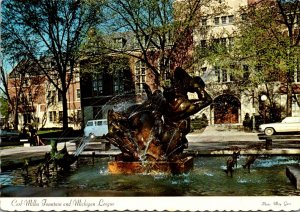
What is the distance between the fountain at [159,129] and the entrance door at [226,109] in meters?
2.56

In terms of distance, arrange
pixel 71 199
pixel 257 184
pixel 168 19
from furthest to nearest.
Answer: pixel 168 19
pixel 257 184
pixel 71 199

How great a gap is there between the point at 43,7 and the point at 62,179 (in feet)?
13.1

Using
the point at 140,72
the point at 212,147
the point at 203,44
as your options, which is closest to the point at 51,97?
the point at 140,72

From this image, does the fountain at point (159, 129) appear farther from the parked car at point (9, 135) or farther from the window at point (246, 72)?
the window at point (246, 72)

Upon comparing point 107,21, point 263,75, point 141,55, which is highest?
point 107,21

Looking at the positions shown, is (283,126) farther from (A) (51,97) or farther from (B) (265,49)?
(A) (51,97)

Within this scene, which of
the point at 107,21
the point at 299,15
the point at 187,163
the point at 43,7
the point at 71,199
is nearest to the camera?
the point at 71,199

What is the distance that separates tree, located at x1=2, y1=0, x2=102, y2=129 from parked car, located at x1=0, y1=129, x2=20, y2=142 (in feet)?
3.74

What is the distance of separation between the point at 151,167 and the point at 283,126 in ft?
13.1

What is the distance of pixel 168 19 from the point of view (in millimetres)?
10477

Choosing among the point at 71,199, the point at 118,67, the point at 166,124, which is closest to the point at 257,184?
the point at 166,124

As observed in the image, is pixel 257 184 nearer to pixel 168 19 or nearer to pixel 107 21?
pixel 107 21

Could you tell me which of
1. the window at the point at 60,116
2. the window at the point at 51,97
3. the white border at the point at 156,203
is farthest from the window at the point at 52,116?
the white border at the point at 156,203

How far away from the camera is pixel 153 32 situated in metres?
9.79
